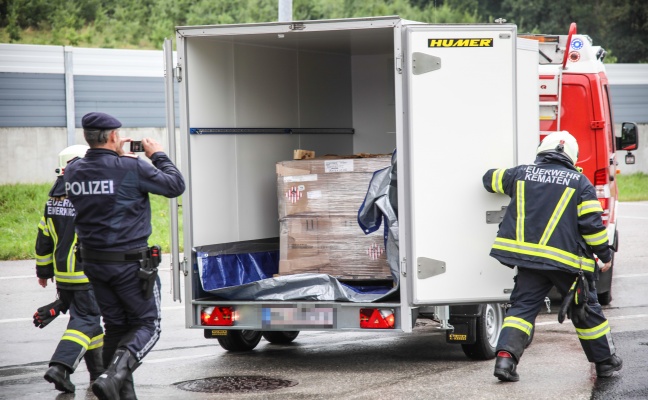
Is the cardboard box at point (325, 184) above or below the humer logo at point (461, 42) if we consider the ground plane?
below

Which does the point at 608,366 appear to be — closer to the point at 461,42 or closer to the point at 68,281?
the point at 461,42

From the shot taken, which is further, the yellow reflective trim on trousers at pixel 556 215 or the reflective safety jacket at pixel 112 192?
the yellow reflective trim on trousers at pixel 556 215

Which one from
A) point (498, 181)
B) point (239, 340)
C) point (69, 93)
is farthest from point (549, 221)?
point (69, 93)

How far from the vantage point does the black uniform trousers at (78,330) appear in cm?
724

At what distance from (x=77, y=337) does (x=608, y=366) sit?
12.2 ft

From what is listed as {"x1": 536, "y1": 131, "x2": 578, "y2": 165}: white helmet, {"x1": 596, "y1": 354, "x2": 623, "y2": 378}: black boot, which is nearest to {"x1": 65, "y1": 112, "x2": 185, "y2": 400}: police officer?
{"x1": 536, "y1": 131, "x2": 578, "y2": 165}: white helmet

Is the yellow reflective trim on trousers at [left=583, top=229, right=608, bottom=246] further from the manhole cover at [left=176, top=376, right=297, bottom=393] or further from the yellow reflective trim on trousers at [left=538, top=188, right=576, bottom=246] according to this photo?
the manhole cover at [left=176, top=376, right=297, bottom=393]

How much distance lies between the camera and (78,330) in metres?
7.38

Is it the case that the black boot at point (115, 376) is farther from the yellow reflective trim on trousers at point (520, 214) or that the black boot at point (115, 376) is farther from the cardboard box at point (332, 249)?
the yellow reflective trim on trousers at point (520, 214)

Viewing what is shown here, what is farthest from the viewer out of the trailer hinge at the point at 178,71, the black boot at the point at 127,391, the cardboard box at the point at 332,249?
the cardboard box at the point at 332,249

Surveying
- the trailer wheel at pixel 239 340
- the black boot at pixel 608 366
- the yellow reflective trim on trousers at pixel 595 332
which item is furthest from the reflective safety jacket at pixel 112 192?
the black boot at pixel 608 366

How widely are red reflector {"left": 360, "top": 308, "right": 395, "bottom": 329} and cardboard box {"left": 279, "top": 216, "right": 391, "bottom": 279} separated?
88cm

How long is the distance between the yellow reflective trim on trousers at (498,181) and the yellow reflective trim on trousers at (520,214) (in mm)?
117

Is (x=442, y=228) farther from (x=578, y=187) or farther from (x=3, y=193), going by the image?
(x=3, y=193)
